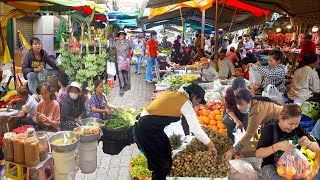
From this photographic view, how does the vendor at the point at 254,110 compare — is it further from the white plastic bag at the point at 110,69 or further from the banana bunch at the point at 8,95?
the white plastic bag at the point at 110,69

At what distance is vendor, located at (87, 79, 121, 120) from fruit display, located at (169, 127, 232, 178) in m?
2.60

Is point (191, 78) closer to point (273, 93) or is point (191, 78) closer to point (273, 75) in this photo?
point (273, 75)

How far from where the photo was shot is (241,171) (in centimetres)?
366

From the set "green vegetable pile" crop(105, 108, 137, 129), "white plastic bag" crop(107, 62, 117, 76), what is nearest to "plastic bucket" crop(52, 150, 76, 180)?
"green vegetable pile" crop(105, 108, 137, 129)

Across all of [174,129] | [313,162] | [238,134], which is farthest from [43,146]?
[313,162]

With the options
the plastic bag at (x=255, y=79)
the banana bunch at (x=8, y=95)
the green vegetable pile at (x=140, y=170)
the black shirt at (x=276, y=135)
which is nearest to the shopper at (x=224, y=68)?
the plastic bag at (x=255, y=79)

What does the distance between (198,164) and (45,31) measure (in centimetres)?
880

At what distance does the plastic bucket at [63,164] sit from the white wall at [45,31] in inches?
272

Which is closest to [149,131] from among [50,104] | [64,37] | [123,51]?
[50,104]

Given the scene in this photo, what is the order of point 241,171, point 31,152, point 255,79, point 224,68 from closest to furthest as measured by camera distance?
point 241,171, point 31,152, point 255,79, point 224,68

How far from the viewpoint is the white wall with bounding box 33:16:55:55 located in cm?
1047

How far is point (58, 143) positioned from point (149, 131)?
1449mm

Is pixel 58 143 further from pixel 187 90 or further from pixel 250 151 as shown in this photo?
pixel 250 151

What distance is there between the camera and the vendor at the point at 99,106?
6020mm
